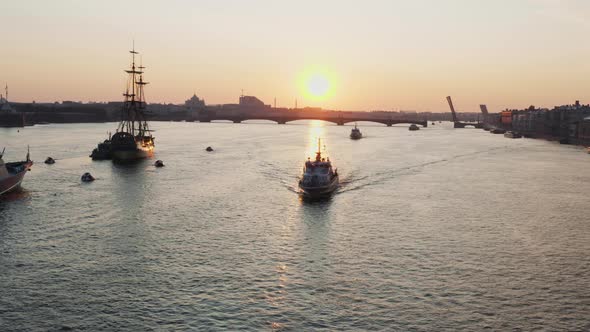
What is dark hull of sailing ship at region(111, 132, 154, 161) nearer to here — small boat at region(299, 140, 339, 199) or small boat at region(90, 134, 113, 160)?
small boat at region(90, 134, 113, 160)

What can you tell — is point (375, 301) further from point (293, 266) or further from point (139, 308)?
point (139, 308)

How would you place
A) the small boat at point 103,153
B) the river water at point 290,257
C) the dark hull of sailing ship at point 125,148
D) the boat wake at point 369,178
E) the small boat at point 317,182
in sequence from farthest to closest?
the small boat at point 103,153 < the dark hull of sailing ship at point 125,148 < the boat wake at point 369,178 < the small boat at point 317,182 < the river water at point 290,257

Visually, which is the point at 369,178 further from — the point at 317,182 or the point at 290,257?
the point at 290,257

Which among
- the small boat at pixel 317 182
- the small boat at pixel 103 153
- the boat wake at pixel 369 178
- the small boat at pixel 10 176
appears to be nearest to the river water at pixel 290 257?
the small boat at pixel 10 176

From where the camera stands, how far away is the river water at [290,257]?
99.8 ft


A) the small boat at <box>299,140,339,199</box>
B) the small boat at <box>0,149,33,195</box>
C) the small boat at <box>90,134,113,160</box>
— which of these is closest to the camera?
the small boat at <box>299,140,339,199</box>

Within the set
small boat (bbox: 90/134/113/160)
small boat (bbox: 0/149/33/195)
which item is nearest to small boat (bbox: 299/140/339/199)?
small boat (bbox: 0/149/33/195)

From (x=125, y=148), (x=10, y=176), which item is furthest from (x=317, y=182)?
(x=125, y=148)

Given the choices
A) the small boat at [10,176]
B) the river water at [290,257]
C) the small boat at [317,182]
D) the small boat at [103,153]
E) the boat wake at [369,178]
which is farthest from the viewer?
→ the small boat at [103,153]

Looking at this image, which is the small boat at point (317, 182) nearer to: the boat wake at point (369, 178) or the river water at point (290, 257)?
the river water at point (290, 257)

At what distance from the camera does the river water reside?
99.8 feet

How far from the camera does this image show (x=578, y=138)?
184 metres

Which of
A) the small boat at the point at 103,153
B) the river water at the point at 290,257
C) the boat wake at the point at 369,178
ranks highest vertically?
the small boat at the point at 103,153

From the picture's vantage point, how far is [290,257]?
4191cm
